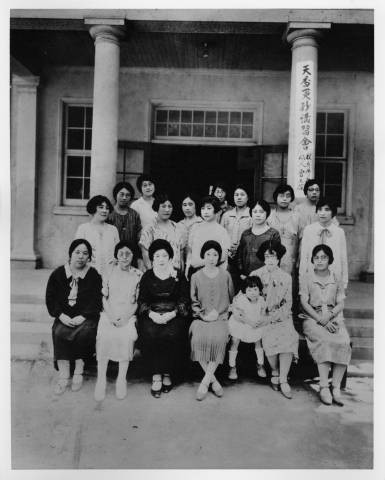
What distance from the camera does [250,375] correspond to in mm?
3506

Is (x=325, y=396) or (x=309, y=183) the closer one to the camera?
(x=325, y=396)

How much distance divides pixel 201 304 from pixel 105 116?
2.14 meters

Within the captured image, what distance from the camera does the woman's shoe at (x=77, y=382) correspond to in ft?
10.9

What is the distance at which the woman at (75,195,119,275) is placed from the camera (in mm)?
3785

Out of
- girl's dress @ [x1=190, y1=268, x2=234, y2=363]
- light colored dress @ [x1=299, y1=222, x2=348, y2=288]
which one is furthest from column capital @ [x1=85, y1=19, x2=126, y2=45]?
light colored dress @ [x1=299, y1=222, x2=348, y2=288]

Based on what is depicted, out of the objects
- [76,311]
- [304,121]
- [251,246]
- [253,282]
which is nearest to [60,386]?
[76,311]

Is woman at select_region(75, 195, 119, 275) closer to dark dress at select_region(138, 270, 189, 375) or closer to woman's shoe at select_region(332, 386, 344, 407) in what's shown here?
dark dress at select_region(138, 270, 189, 375)

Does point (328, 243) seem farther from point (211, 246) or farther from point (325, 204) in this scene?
point (211, 246)

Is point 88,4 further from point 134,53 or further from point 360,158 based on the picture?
point 360,158

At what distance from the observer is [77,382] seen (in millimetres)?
3350

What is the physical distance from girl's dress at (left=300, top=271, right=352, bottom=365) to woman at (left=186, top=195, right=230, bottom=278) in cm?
80

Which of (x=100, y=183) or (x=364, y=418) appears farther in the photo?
(x=100, y=183)

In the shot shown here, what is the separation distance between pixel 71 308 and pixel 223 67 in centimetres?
385

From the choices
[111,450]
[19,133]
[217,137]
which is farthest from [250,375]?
[19,133]
